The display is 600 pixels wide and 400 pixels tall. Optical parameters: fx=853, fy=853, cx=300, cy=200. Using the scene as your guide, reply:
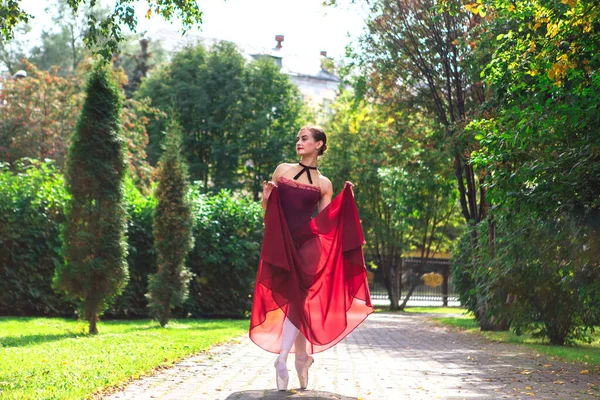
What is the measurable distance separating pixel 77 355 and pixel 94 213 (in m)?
5.13

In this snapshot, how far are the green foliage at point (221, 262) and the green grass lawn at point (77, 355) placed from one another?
203 inches

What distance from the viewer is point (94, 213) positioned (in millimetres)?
14844

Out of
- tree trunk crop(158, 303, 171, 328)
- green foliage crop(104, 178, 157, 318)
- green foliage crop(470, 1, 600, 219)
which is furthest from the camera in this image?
green foliage crop(104, 178, 157, 318)

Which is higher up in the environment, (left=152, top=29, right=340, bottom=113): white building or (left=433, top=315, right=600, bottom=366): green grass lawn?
(left=152, top=29, right=340, bottom=113): white building

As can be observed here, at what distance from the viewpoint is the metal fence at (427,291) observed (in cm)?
4309

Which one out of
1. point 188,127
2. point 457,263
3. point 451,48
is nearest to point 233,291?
point 457,263

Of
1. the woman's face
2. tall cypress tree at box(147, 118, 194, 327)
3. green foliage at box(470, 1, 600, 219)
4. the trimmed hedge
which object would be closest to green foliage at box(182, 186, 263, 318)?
the trimmed hedge

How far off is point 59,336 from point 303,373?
24.0 ft

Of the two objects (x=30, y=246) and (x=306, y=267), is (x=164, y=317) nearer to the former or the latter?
(x=30, y=246)

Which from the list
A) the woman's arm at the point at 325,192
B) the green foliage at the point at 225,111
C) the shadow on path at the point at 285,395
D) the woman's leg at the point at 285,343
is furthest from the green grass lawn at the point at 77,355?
the green foliage at the point at 225,111

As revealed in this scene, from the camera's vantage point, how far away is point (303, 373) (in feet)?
25.3

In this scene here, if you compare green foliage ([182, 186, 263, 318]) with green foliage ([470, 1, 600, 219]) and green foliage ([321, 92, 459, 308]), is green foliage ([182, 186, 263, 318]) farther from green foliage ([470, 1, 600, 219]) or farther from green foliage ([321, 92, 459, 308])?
green foliage ([470, 1, 600, 219])

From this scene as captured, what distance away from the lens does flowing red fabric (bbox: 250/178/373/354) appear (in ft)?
25.7

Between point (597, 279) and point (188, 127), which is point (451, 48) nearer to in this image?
point (597, 279)
